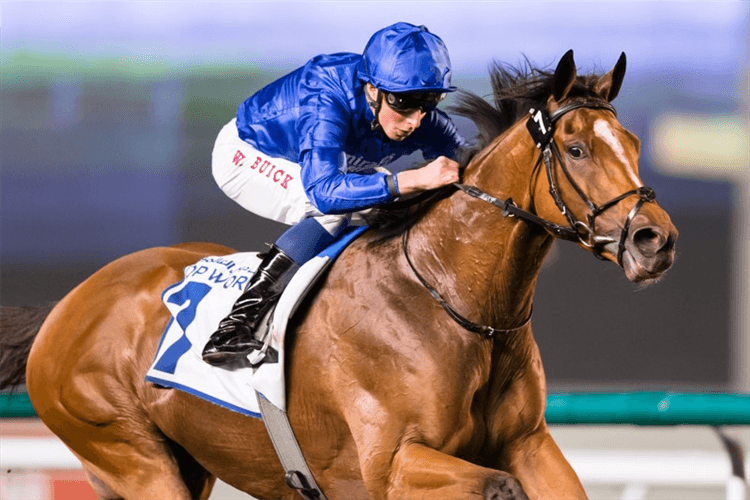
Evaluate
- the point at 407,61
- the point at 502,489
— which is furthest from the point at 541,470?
the point at 407,61

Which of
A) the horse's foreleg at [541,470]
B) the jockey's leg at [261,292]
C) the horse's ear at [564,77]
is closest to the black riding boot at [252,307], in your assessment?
the jockey's leg at [261,292]

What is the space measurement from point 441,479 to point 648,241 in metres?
0.66

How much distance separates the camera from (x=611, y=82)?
244 centimetres

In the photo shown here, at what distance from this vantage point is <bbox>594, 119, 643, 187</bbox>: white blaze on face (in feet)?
7.33

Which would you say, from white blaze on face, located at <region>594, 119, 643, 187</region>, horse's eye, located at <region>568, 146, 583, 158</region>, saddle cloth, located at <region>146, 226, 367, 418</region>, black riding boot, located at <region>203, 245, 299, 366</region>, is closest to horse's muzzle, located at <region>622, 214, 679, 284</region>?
white blaze on face, located at <region>594, 119, 643, 187</region>

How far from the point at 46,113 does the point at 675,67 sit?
310cm

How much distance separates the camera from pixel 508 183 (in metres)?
2.47

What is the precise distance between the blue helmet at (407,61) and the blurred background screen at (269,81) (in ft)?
8.37

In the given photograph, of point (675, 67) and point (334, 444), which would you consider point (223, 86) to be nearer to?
point (675, 67)

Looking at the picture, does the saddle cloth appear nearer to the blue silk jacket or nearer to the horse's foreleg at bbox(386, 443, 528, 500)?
the blue silk jacket

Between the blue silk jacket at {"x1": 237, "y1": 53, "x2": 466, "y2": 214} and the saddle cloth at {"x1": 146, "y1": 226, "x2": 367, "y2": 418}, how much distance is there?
0.77 feet

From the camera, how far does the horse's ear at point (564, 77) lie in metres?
2.34

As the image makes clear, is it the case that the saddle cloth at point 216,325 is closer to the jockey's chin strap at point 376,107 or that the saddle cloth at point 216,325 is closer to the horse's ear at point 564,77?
the jockey's chin strap at point 376,107

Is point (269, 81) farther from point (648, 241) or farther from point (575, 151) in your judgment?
point (648, 241)
